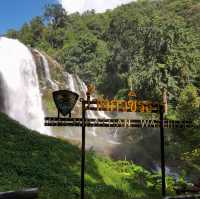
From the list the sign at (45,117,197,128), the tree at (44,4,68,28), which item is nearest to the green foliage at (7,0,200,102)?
the tree at (44,4,68,28)

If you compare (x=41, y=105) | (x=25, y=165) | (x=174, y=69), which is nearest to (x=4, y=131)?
(x=25, y=165)

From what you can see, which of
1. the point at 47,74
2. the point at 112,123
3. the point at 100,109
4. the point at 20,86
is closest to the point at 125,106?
the point at 112,123

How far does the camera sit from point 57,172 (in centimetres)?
1541

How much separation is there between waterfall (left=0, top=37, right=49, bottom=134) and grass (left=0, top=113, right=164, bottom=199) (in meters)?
13.5

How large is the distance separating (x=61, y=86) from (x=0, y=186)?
2684 cm

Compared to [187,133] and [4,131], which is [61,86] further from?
[4,131]

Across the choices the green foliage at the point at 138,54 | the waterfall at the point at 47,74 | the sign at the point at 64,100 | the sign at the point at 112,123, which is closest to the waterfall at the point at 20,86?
the waterfall at the point at 47,74

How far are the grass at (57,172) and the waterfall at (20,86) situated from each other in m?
13.5

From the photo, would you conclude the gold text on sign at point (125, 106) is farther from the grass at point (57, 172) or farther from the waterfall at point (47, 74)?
the waterfall at point (47, 74)

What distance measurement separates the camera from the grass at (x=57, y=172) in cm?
1348

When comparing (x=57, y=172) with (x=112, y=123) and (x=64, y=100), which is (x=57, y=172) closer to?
(x=112, y=123)

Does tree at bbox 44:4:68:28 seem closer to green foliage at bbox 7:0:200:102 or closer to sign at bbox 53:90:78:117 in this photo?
green foliage at bbox 7:0:200:102

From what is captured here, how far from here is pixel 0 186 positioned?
12.0 meters

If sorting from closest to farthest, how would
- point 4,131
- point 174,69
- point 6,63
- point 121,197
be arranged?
point 121,197 < point 4,131 < point 6,63 < point 174,69
